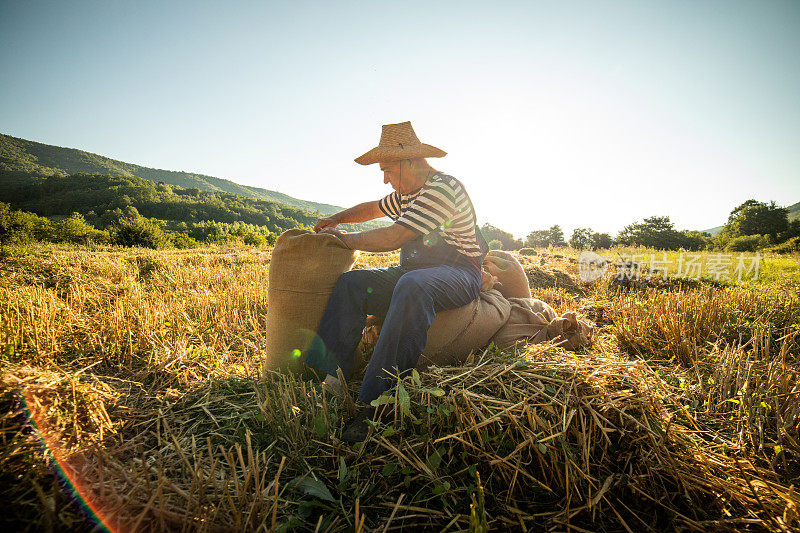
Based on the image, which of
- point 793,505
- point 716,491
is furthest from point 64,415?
point 793,505

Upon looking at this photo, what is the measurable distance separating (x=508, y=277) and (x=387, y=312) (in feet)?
5.32

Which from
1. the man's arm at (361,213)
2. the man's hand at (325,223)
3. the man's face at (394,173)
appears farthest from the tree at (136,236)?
the man's face at (394,173)

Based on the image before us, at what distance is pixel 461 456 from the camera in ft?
4.55

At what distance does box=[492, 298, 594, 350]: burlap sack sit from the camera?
8.35 ft

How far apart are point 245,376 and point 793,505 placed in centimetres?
301

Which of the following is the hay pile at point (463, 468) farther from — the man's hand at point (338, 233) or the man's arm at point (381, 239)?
the man's hand at point (338, 233)

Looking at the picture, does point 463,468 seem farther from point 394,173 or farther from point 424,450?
point 394,173

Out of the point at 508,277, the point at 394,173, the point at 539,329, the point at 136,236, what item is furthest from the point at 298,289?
the point at 136,236

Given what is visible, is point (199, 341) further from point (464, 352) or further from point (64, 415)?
point (464, 352)

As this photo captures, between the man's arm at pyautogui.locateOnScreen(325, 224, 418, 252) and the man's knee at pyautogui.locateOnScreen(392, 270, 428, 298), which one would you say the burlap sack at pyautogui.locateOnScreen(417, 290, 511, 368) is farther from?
the man's arm at pyautogui.locateOnScreen(325, 224, 418, 252)

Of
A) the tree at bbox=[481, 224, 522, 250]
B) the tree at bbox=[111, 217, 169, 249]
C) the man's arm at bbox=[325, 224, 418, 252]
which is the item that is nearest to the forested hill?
the tree at bbox=[481, 224, 522, 250]

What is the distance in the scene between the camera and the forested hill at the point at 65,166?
83.8 m

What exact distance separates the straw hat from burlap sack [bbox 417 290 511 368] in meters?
1.29

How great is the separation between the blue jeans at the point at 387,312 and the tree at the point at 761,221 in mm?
50302
